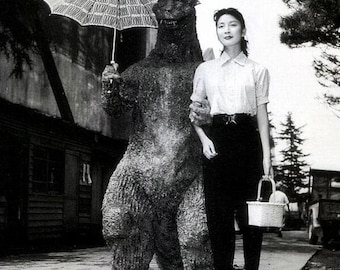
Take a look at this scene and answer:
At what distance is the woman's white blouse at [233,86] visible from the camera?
3.47 meters

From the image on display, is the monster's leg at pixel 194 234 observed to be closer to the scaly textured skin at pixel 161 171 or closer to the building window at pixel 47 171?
the scaly textured skin at pixel 161 171

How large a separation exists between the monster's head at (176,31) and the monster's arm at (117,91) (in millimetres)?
247

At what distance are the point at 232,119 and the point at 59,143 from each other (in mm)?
12432

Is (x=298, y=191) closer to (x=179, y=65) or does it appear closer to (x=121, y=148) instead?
(x=121, y=148)

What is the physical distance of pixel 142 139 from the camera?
3.64 m

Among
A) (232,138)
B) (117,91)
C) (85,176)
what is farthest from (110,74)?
(85,176)

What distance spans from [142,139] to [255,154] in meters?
0.63

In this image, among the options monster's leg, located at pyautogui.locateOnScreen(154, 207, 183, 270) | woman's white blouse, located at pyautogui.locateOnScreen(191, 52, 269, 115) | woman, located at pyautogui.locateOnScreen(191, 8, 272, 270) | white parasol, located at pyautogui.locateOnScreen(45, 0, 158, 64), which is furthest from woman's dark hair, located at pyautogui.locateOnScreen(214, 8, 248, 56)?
monster's leg, located at pyautogui.locateOnScreen(154, 207, 183, 270)

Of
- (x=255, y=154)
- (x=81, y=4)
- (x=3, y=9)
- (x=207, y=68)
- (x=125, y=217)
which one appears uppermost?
(x=3, y=9)

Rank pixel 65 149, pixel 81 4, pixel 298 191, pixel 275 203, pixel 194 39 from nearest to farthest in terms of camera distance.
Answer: pixel 275 203 < pixel 194 39 < pixel 81 4 < pixel 65 149 < pixel 298 191

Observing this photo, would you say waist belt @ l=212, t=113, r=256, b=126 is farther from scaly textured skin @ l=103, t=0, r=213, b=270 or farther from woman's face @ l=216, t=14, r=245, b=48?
woman's face @ l=216, t=14, r=245, b=48

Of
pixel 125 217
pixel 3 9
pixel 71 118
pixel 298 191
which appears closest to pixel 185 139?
pixel 125 217

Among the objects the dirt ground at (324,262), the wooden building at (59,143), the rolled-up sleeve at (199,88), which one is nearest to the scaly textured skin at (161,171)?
the rolled-up sleeve at (199,88)

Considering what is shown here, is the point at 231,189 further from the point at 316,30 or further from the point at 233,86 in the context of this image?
the point at 316,30
